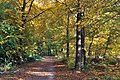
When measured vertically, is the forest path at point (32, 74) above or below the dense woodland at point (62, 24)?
below

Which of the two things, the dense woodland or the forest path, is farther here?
the dense woodland

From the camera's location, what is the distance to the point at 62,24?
2747cm

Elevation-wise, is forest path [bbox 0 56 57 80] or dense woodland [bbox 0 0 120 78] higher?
dense woodland [bbox 0 0 120 78]

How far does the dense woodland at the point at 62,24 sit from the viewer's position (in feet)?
52.6

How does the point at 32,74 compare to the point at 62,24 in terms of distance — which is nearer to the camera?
the point at 32,74

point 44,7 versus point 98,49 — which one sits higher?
point 44,7

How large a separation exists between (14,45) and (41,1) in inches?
344

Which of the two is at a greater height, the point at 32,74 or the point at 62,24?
the point at 62,24

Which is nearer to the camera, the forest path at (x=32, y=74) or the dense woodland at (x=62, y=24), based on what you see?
the forest path at (x=32, y=74)

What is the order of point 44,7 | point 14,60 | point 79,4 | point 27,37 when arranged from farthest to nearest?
1. point 44,7
2. point 14,60
3. point 27,37
4. point 79,4

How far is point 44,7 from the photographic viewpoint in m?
27.0

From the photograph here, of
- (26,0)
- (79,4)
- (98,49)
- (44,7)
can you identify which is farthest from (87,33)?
(26,0)

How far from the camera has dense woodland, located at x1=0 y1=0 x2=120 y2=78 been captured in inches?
631

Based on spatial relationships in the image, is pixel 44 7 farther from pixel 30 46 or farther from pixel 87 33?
pixel 87 33
